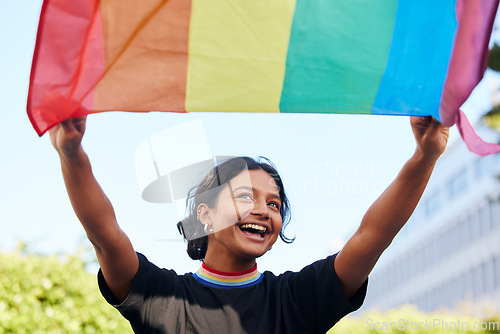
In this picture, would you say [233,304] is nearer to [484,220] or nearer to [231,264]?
[231,264]

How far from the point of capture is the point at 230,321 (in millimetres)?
2000

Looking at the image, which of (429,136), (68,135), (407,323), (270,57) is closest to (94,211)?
(68,135)

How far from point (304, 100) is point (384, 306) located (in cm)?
5340

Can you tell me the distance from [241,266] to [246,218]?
6.5 inches

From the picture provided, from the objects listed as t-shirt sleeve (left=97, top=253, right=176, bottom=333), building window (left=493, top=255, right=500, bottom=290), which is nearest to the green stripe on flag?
t-shirt sleeve (left=97, top=253, right=176, bottom=333)

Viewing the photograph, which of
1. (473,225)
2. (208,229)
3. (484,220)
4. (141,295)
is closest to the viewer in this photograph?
(141,295)

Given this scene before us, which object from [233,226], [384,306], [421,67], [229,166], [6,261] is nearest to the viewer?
[421,67]

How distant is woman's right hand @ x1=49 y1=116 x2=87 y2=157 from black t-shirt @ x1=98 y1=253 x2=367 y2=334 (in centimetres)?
45

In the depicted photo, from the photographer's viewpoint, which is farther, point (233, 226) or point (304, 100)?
point (233, 226)

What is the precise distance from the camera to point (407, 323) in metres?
5.20

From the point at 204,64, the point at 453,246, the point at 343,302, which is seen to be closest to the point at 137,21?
the point at 204,64

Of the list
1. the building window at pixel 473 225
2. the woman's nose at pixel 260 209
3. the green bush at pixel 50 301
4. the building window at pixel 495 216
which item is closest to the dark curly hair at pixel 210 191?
the woman's nose at pixel 260 209

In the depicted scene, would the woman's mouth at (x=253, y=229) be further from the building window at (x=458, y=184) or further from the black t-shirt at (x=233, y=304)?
Result: the building window at (x=458, y=184)

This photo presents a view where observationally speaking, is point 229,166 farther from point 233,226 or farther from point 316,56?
point 316,56
